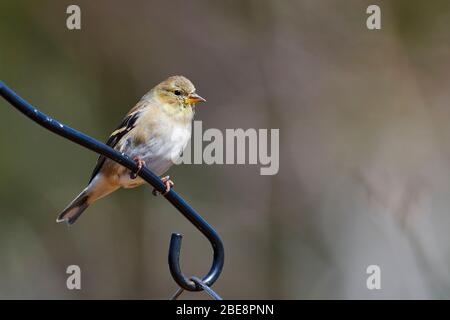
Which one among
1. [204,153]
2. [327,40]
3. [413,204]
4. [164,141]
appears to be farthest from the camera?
[327,40]

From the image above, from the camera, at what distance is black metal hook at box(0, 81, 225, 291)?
7.61 ft

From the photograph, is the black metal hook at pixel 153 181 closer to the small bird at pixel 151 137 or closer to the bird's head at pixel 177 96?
the small bird at pixel 151 137

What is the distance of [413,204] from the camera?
7227mm

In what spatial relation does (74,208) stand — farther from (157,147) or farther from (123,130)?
(157,147)

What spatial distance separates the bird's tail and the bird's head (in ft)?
2.40

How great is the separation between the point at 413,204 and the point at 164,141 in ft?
11.7

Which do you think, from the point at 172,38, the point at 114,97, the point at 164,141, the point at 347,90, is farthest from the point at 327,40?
the point at 164,141

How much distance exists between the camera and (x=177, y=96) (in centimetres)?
461

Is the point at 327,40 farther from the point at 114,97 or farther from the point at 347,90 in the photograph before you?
the point at 114,97

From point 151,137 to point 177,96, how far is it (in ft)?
1.21

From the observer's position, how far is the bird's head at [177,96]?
4.55 metres

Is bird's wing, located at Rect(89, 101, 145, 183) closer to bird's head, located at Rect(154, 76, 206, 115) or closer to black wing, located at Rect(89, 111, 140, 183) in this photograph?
black wing, located at Rect(89, 111, 140, 183)

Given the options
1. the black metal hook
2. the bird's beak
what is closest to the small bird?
the bird's beak

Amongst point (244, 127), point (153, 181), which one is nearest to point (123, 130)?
point (153, 181)
